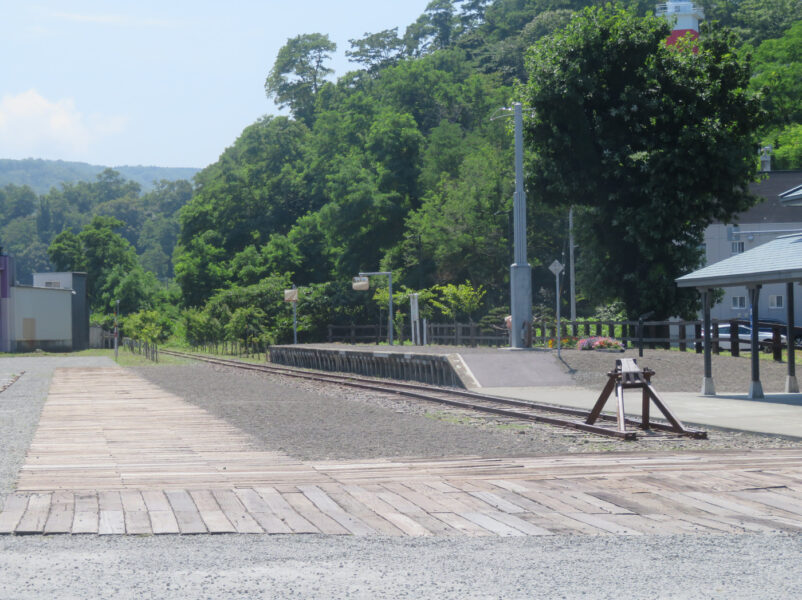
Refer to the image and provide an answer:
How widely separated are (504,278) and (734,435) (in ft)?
158

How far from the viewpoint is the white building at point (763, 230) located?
178 feet

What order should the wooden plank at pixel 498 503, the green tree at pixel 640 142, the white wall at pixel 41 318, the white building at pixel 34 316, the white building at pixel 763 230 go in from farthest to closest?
the white wall at pixel 41 318 → the white building at pixel 34 316 → the white building at pixel 763 230 → the green tree at pixel 640 142 → the wooden plank at pixel 498 503

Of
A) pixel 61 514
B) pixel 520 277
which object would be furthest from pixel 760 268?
pixel 61 514

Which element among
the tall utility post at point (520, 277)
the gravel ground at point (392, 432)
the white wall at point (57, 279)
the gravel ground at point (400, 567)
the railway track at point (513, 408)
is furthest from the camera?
the white wall at point (57, 279)

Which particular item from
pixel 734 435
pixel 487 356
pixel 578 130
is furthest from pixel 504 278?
pixel 734 435

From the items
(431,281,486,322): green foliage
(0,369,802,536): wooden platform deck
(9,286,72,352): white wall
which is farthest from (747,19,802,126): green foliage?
(0,369,802,536): wooden platform deck

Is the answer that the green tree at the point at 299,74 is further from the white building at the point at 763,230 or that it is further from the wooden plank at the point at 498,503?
the wooden plank at the point at 498,503

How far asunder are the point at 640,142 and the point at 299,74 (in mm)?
91748

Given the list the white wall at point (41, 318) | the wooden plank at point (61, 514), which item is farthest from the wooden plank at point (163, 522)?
the white wall at point (41, 318)

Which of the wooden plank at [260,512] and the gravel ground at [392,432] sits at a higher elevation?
the wooden plank at [260,512]

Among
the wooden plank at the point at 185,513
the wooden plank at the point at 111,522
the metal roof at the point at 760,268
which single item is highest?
the metal roof at the point at 760,268

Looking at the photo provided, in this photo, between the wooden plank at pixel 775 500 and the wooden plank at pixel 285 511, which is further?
the wooden plank at pixel 775 500

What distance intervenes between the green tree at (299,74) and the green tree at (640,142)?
86002 mm

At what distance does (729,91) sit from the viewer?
36.4 meters
